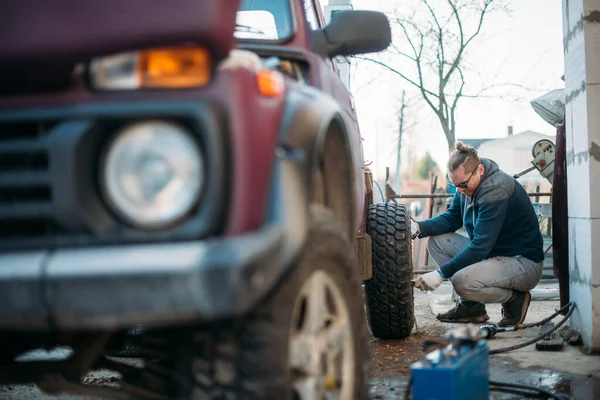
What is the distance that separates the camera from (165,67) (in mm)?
1727

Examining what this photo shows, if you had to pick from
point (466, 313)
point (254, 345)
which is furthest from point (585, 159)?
point (254, 345)

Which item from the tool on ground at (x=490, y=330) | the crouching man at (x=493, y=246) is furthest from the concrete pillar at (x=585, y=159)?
the crouching man at (x=493, y=246)

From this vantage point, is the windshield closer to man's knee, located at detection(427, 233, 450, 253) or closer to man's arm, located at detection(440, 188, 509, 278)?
man's arm, located at detection(440, 188, 509, 278)

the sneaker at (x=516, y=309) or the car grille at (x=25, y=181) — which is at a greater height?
the car grille at (x=25, y=181)

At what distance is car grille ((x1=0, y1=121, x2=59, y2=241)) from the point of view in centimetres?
169

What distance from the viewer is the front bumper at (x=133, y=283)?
60.7 inches

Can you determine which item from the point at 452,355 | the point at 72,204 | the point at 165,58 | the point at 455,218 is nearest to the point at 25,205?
the point at 72,204

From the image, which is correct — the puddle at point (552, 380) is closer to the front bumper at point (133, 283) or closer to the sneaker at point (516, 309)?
the sneaker at point (516, 309)

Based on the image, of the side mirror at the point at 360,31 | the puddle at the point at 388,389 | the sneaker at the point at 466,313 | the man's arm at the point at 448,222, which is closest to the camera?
the side mirror at the point at 360,31

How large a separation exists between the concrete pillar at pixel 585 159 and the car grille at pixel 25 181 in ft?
11.4

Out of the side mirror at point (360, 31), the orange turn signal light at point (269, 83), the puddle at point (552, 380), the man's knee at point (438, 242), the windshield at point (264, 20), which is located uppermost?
the windshield at point (264, 20)

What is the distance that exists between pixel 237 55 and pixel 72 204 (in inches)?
21.5

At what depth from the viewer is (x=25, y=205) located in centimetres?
171

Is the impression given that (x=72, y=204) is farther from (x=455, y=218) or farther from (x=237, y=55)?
(x=455, y=218)
